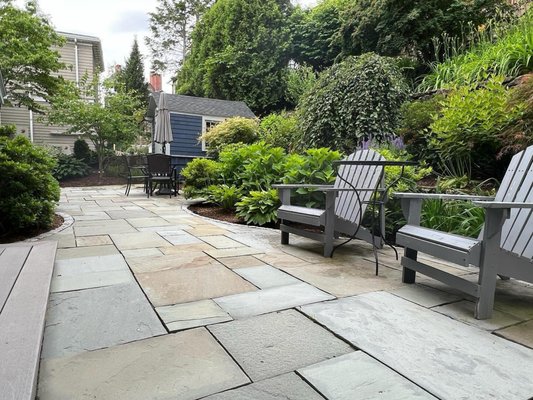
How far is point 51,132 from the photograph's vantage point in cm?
1466

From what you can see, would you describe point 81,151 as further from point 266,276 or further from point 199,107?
point 266,276

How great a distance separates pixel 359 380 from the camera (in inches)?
48.2

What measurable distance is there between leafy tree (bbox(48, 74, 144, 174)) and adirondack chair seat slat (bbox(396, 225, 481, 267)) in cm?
1089

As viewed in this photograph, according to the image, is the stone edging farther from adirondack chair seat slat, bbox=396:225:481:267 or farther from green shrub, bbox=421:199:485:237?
green shrub, bbox=421:199:485:237

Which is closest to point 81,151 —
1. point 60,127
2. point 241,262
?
point 60,127

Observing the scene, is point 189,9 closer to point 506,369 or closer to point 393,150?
point 393,150

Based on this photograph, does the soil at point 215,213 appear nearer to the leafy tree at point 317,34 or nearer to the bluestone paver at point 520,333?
the bluestone paver at point 520,333

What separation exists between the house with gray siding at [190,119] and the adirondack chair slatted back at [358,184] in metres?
8.63

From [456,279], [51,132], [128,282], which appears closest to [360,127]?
[456,279]

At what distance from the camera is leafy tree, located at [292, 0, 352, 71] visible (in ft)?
41.4

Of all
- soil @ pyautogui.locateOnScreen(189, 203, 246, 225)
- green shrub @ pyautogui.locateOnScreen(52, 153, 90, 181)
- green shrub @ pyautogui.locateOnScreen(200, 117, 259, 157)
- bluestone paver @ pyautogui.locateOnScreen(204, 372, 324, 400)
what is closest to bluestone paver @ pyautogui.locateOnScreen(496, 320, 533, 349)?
bluestone paver @ pyautogui.locateOnScreen(204, 372, 324, 400)

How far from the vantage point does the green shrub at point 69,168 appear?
37.1 ft

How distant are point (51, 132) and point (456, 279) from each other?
16741mm

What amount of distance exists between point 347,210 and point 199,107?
31.4 feet
